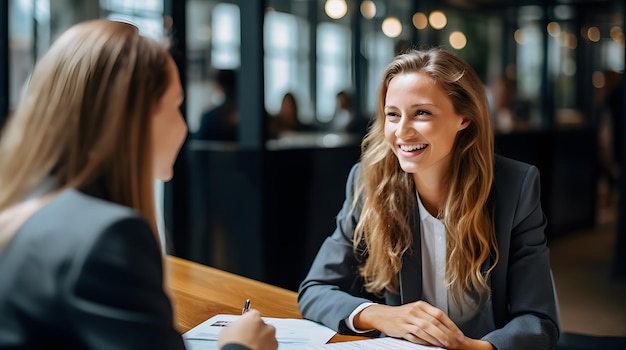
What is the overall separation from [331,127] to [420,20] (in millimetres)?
1255

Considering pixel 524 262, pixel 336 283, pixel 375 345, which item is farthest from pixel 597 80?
pixel 375 345

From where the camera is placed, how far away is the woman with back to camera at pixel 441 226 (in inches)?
64.3

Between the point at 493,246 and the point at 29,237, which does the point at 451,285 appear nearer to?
the point at 493,246

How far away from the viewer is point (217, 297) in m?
1.84

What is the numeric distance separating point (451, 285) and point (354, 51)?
16.0 ft

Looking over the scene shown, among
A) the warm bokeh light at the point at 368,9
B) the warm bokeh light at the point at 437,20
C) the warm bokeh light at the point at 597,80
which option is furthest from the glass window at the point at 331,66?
the warm bokeh light at the point at 597,80

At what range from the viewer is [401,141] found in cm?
170

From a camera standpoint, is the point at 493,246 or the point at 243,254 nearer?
the point at 493,246

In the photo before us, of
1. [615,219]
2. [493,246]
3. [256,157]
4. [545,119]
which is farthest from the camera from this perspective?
[545,119]

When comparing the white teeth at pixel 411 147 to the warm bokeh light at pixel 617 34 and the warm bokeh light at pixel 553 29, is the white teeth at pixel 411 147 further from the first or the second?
the warm bokeh light at pixel 553 29

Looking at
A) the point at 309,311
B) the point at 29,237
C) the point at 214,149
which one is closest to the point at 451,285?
the point at 309,311

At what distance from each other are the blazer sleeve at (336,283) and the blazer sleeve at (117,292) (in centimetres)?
78

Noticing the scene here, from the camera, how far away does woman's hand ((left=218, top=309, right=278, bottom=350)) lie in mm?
1142

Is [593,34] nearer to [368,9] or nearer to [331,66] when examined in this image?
[368,9]
